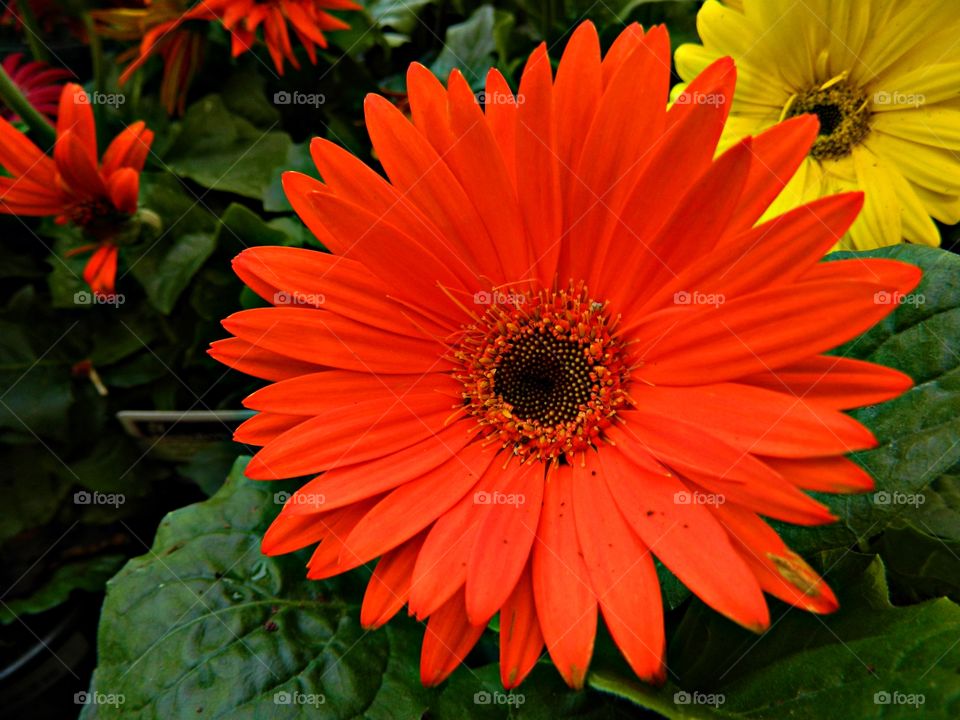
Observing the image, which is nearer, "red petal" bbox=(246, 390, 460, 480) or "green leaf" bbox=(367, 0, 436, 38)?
"red petal" bbox=(246, 390, 460, 480)

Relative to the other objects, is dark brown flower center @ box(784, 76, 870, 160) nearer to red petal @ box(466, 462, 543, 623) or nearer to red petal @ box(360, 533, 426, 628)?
red petal @ box(466, 462, 543, 623)

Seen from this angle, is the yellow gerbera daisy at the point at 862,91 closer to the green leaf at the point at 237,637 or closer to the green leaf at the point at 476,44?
the green leaf at the point at 476,44

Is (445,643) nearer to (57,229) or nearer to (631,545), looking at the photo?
(631,545)

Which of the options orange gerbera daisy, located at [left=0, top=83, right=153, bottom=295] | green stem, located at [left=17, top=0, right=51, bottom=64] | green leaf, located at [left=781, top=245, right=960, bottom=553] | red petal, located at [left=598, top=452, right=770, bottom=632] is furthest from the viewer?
green stem, located at [left=17, top=0, right=51, bottom=64]

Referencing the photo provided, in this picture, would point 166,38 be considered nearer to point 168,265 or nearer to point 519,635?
point 168,265

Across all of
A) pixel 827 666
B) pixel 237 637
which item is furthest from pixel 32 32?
pixel 827 666

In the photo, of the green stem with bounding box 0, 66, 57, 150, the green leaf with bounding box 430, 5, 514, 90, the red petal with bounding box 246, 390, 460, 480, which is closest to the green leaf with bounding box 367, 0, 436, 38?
the green leaf with bounding box 430, 5, 514, 90

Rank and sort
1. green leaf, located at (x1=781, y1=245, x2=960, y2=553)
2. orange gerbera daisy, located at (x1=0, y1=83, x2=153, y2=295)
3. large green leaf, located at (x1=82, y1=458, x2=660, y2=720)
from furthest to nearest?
orange gerbera daisy, located at (x1=0, y1=83, x2=153, y2=295) < large green leaf, located at (x1=82, y1=458, x2=660, y2=720) < green leaf, located at (x1=781, y1=245, x2=960, y2=553)

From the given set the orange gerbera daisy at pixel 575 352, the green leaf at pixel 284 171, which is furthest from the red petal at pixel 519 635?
the green leaf at pixel 284 171

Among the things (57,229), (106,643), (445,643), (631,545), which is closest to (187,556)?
(106,643)
